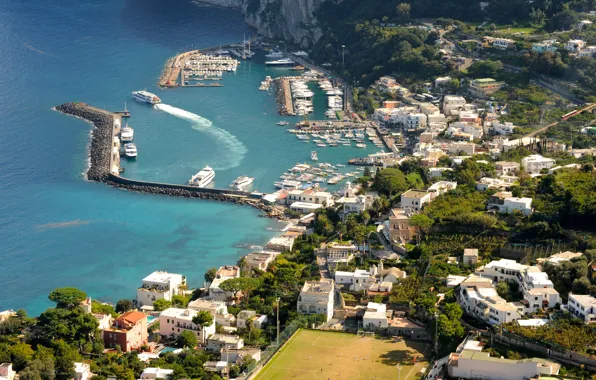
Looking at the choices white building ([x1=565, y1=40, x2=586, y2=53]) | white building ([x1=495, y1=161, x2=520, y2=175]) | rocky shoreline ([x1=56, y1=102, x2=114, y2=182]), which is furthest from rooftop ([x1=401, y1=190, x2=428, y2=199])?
white building ([x1=565, y1=40, x2=586, y2=53])

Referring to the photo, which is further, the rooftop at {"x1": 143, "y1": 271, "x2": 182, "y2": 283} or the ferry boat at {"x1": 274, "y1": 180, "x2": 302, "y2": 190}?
the ferry boat at {"x1": 274, "y1": 180, "x2": 302, "y2": 190}

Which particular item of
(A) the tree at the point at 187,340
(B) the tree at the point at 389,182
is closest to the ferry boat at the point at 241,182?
(B) the tree at the point at 389,182

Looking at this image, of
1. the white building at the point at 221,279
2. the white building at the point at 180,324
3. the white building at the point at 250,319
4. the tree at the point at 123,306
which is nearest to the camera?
the white building at the point at 180,324

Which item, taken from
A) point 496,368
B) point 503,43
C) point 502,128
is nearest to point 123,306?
point 496,368

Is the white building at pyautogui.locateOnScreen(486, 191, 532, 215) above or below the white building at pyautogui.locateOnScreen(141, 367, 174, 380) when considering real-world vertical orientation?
above

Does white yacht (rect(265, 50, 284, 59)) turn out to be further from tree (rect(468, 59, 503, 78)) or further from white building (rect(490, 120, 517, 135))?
white building (rect(490, 120, 517, 135))

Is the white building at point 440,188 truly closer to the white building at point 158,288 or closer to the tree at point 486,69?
the white building at point 158,288
